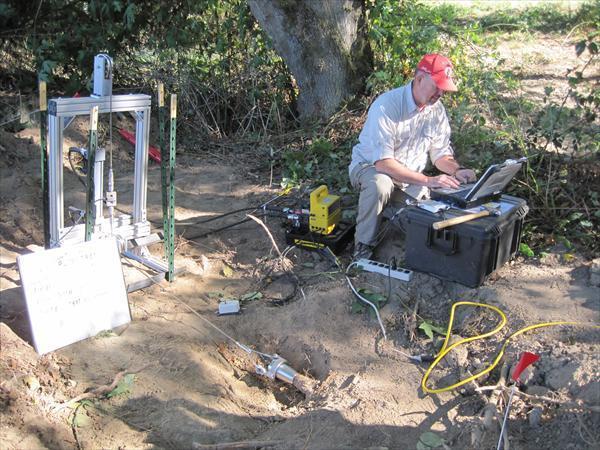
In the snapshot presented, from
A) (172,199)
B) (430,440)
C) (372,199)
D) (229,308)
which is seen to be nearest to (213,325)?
(229,308)

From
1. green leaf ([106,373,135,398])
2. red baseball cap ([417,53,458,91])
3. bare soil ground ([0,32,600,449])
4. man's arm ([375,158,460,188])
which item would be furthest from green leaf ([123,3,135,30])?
green leaf ([106,373,135,398])

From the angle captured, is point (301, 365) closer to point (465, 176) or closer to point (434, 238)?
point (434, 238)

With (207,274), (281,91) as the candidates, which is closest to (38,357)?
(207,274)

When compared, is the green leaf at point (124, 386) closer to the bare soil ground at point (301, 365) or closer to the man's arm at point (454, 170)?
the bare soil ground at point (301, 365)

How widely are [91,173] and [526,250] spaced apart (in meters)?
3.13

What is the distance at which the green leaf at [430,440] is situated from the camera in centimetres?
321

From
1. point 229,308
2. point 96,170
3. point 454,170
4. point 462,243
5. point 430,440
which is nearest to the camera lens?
point 430,440

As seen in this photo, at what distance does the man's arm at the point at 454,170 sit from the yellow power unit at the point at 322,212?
0.88m

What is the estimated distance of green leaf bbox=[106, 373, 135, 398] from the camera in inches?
139

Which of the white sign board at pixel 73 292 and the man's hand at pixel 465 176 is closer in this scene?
the white sign board at pixel 73 292

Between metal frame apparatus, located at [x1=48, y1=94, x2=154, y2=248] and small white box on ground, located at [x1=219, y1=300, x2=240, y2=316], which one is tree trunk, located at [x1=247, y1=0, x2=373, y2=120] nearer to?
metal frame apparatus, located at [x1=48, y1=94, x2=154, y2=248]

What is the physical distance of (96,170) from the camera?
439 centimetres

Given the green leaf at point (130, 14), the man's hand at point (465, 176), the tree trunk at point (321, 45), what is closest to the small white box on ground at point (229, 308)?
the man's hand at point (465, 176)

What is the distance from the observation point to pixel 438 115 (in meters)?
5.04
